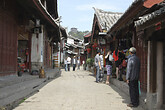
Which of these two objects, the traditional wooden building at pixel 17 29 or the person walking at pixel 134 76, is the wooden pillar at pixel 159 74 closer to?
the person walking at pixel 134 76

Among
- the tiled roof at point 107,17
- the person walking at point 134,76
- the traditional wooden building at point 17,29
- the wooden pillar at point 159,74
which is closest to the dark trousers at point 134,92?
the person walking at point 134,76

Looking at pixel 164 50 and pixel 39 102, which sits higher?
pixel 164 50

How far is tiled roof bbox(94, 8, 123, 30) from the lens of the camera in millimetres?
13900

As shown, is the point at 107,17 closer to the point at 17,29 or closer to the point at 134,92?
the point at 17,29

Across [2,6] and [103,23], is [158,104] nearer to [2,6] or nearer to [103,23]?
[2,6]

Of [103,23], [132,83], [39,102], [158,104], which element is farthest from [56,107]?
[103,23]

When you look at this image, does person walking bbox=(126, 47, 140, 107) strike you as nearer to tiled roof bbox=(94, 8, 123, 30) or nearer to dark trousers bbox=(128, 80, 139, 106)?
dark trousers bbox=(128, 80, 139, 106)

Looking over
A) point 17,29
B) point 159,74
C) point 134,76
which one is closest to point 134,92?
point 134,76

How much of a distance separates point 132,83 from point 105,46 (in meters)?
9.48

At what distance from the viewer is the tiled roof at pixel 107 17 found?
13.9 meters

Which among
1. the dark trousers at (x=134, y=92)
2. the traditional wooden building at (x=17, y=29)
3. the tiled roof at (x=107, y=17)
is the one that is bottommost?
the dark trousers at (x=134, y=92)

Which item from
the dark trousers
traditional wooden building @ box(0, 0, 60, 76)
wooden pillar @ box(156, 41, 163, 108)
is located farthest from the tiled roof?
wooden pillar @ box(156, 41, 163, 108)

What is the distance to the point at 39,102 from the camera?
582cm

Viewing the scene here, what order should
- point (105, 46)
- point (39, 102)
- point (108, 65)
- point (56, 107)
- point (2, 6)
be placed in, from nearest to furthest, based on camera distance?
point (56, 107) → point (39, 102) → point (2, 6) → point (108, 65) → point (105, 46)
